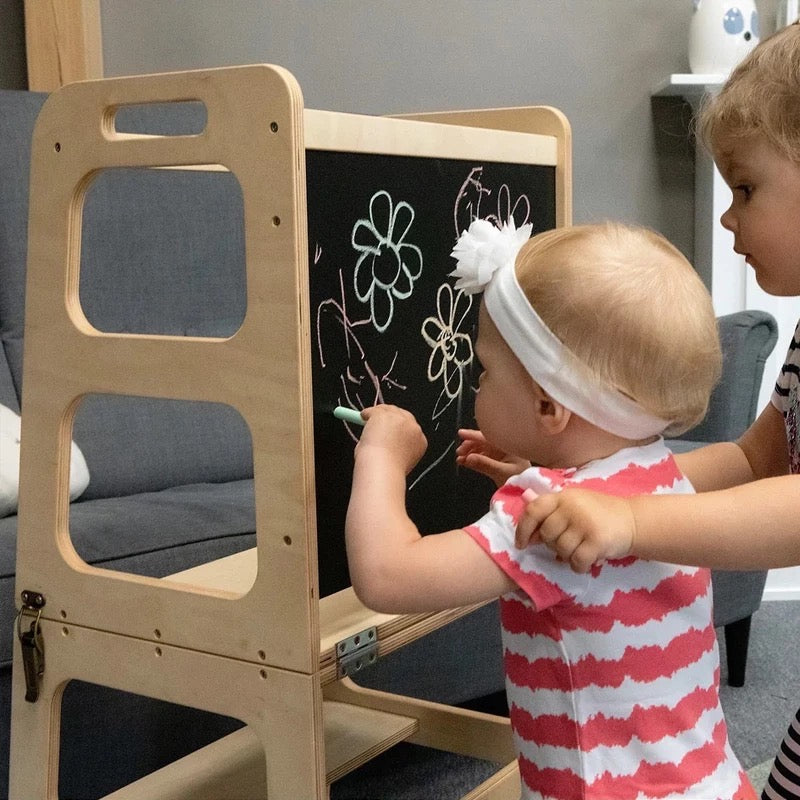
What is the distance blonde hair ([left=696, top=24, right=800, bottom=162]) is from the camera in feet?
3.24

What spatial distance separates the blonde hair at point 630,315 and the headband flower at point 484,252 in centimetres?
3

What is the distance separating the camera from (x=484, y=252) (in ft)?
3.00

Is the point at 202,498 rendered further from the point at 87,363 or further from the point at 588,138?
the point at 588,138

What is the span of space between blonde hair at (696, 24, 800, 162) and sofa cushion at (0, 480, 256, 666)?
0.79 m

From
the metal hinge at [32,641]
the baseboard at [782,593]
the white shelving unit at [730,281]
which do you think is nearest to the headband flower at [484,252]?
the metal hinge at [32,641]

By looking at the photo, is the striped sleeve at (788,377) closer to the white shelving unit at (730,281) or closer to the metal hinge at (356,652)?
the metal hinge at (356,652)

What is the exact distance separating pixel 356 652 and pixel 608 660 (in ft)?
0.85

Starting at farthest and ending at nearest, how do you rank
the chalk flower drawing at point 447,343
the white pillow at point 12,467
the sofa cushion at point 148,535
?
1. the white pillow at point 12,467
2. the sofa cushion at point 148,535
3. the chalk flower drawing at point 447,343

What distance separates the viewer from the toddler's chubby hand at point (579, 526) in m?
0.81

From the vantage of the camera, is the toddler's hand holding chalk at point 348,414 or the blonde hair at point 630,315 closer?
the blonde hair at point 630,315

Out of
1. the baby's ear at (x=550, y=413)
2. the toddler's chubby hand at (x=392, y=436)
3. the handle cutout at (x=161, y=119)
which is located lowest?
the toddler's chubby hand at (x=392, y=436)

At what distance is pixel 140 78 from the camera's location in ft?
3.43

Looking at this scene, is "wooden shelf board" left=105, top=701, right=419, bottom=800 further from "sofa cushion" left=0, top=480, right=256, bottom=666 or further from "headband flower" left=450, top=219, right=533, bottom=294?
"headband flower" left=450, top=219, right=533, bottom=294

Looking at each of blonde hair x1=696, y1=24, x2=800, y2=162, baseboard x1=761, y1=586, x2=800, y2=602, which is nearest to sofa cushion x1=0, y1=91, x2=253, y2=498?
blonde hair x1=696, y1=24, x2=800, y2=162
